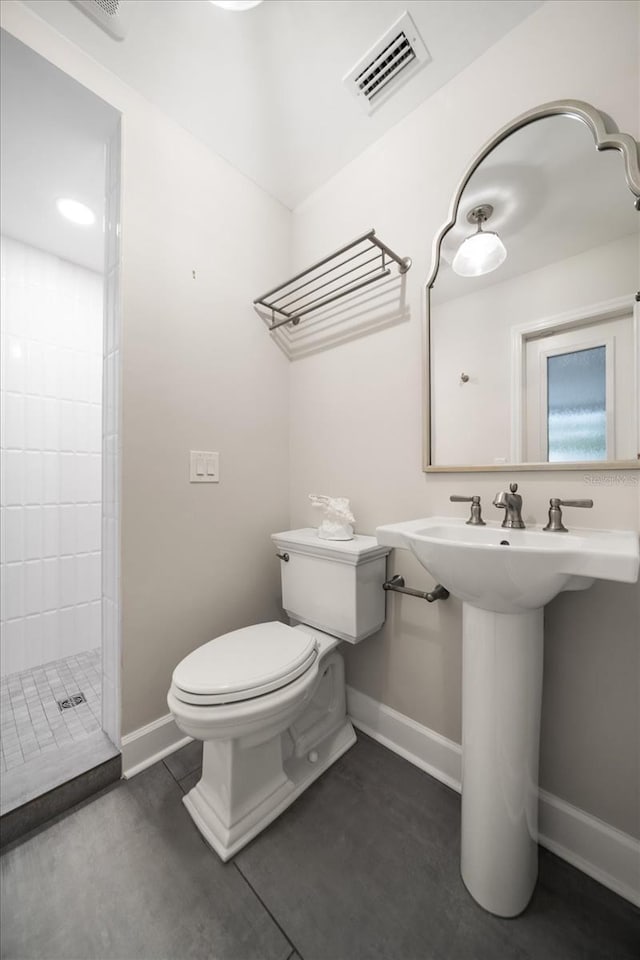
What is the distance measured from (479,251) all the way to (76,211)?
171 centimetres

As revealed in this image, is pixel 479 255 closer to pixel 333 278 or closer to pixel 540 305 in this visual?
pixel 540 305

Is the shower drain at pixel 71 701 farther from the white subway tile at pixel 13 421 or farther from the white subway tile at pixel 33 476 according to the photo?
the white subway tile at pixel 13 421

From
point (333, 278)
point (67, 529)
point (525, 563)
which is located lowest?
point (67, 529)

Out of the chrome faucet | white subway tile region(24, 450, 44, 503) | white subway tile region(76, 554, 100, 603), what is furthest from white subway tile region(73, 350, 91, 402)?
the chrome faucet

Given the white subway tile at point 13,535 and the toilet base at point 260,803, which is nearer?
the toilet base at point 260,803

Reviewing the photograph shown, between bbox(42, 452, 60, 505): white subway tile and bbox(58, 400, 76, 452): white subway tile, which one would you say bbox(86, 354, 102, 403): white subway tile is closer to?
bbox(58, 400, 76, 452): white subway tile

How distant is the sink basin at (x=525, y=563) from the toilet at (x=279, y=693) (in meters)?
0.42

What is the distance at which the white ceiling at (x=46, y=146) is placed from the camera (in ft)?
3.50

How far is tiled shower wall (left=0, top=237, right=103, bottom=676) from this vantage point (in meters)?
1.69

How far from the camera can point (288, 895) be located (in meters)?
0.83

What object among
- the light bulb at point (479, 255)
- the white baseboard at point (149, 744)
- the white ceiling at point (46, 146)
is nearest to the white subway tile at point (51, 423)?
the white ceiling at point (46, 146)

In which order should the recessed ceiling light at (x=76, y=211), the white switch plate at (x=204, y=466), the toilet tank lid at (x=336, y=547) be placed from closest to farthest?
the toilet tank lid at (x=336, y=547) < the white switch plate at (x=204, y=466) < the recessed ceiling light at (x=76, y=211)

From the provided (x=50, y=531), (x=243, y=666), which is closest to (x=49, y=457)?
(x=50, y=531)

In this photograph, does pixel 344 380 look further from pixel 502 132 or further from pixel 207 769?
pixel 207 769
